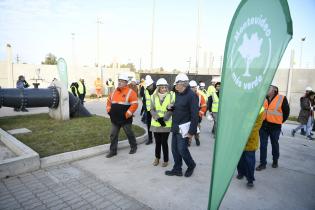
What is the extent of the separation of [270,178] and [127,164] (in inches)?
117

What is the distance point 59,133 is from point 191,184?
4705 mm

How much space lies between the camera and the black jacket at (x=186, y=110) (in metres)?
4.29

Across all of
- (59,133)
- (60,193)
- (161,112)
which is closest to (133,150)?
(161,112)

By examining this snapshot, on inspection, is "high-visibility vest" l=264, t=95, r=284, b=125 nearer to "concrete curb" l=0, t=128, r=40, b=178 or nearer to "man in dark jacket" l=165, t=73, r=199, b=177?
"man in dark jacket" l=165, t=73, r=199, b=177

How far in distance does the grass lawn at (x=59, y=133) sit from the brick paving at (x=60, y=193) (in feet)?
3.28

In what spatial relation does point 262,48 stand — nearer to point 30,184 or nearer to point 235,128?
point 235,128

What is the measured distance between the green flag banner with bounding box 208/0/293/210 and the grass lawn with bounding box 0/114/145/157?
4.62 metres

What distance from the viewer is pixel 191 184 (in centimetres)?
438

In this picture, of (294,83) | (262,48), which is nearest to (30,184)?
(262,48)

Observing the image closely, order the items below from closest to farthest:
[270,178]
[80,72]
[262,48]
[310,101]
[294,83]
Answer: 1. [262,48]
2. [270,178]
3. [310,101]
4. [294,83]
5. [80,72]

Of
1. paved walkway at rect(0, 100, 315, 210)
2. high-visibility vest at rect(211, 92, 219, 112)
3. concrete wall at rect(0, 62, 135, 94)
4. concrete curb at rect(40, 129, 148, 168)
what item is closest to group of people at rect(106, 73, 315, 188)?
paved walkway at rect(0, 100, 315, 210)

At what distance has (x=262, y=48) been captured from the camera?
1691 mm

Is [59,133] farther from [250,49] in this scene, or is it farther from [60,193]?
[250,49]

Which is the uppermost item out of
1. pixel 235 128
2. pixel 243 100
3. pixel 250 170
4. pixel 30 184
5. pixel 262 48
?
pixel 262 48
